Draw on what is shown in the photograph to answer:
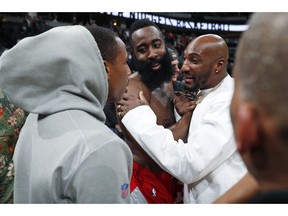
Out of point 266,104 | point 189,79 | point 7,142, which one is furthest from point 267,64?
point 189,79

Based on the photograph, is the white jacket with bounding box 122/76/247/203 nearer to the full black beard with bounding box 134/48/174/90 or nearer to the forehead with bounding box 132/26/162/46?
the full black beard with bounding box 134/48/174/90

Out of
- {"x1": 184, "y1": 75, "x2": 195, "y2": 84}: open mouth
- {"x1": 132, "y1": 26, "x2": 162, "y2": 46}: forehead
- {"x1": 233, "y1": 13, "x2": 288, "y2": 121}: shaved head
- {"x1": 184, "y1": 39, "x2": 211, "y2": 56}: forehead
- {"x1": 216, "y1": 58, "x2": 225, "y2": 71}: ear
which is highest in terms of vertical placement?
{"x1": 233, "y1": 13, "x2": 288, "y2": 121}: shaved head

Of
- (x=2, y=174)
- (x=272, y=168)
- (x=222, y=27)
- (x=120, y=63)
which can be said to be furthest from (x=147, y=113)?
(x=222, y=27)

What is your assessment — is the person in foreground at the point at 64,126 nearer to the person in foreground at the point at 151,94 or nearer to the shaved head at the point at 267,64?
the shaved head at the point at 267,64

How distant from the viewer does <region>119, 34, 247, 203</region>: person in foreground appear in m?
1.77

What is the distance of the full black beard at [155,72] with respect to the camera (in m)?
2.45

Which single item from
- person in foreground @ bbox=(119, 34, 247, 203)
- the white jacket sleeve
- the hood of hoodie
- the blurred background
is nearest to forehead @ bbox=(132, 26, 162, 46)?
person in foreground @ bbox=(119, 34, 247, 203)

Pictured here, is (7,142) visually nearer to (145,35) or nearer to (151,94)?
→ (151,94)

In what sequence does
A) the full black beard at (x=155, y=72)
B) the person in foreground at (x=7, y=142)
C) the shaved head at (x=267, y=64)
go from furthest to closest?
1. the full black beard at (x=155, y=72)
2. the person in foreground at (x=7, y=142)
3. the shaved head at (x=267, y=64)

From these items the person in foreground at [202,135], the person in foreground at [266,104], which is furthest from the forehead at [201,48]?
the person in foreground at [266,104]

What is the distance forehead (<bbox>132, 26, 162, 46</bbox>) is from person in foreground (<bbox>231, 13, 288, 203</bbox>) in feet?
6.36

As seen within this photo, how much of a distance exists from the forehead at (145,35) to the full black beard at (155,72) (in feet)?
0.43

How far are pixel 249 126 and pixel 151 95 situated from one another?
1858 mm
